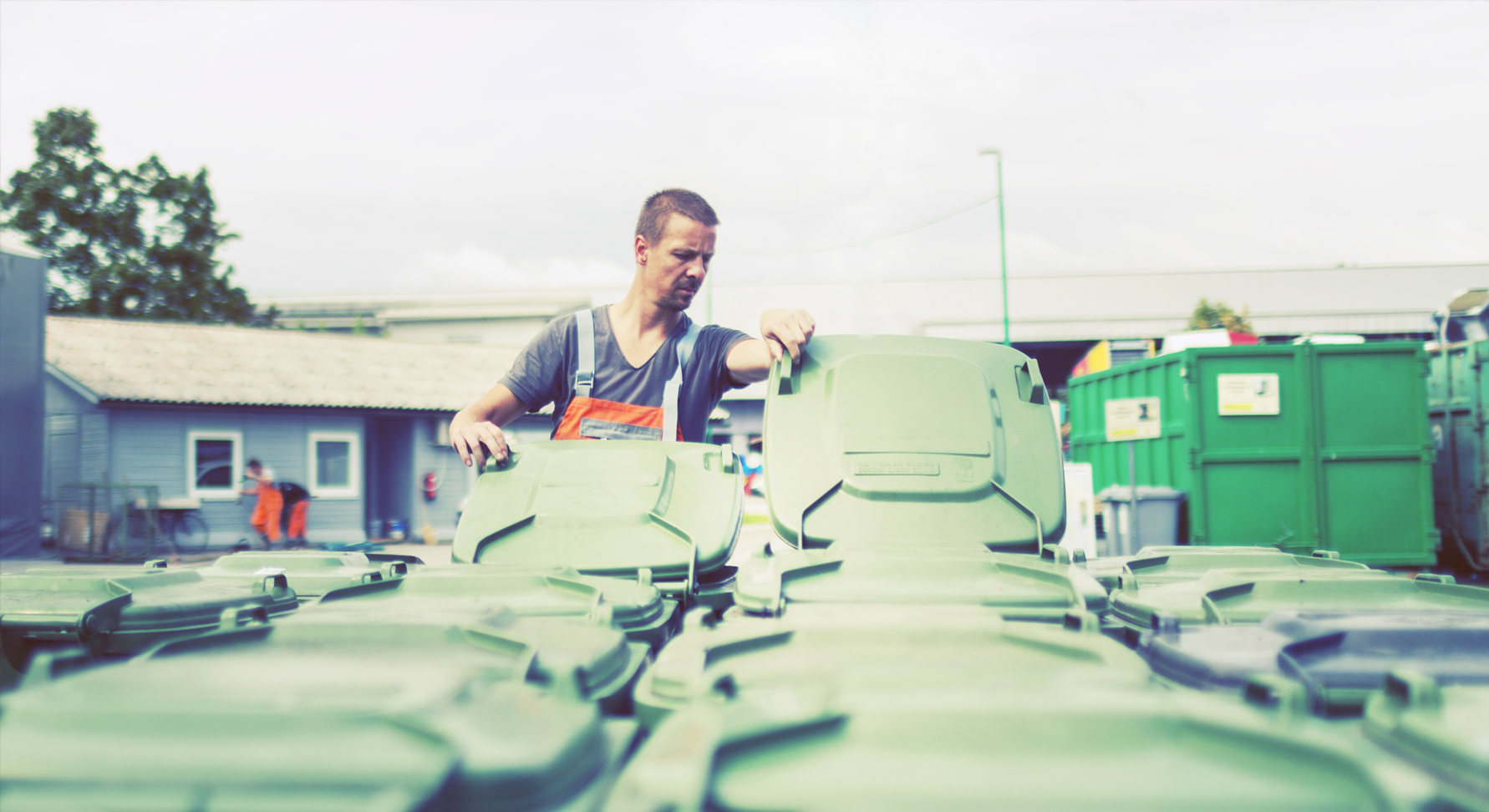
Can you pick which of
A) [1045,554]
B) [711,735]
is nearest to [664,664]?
[711,735]

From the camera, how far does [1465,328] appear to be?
976cm

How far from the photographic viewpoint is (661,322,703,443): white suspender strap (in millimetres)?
3014

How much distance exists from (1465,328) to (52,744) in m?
12.5

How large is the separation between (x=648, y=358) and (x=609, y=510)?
735mm

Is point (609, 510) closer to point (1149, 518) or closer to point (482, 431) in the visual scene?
point (482, 431)

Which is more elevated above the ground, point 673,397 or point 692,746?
point 673,397

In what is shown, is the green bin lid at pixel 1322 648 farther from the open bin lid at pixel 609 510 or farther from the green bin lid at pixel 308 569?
the green bin lid at pixel 308 569

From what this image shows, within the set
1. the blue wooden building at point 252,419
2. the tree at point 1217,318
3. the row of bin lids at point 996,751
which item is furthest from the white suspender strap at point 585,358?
the tree at point 1217,318

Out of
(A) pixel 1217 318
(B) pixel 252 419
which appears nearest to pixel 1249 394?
(B) pixel 252 419

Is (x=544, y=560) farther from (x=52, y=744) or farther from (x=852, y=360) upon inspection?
(x=52, y=744)

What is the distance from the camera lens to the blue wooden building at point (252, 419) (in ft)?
56.9

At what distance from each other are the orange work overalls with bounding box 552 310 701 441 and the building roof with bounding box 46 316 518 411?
681 inches

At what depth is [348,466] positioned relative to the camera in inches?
761

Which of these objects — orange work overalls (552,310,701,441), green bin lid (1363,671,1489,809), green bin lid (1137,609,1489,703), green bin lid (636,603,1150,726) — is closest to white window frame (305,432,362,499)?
orange work overalls (552,310,701,441)
